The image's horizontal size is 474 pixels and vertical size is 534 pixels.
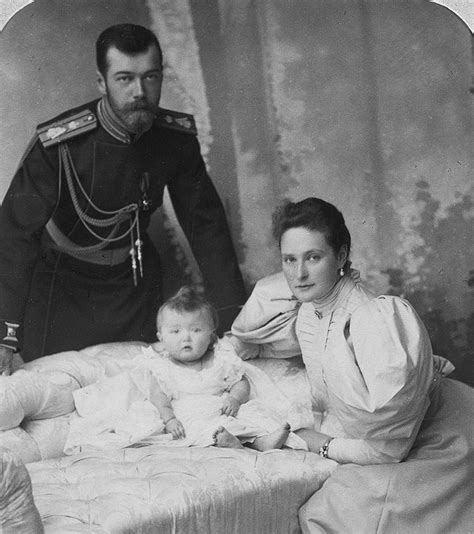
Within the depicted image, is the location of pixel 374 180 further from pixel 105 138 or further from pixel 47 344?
pixel 47 344

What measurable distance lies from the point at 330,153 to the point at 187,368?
4.12 feet

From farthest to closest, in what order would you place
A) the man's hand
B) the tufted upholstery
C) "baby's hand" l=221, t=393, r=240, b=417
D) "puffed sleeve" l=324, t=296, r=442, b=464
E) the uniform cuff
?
the uniform cuff, the man's hand, "baby's hand" l=221, t=393, r=240, b=417, "puffed sleeve" l=324, t=296, r=442, b=464, the tufted upholstery

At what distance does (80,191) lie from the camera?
372 centimetres

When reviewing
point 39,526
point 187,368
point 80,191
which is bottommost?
point 39,526

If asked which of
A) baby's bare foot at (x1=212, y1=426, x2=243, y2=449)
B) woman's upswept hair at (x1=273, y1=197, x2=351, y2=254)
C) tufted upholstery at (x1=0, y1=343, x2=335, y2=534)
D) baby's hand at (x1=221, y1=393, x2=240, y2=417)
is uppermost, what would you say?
woman's upswept hair at (x1=273, y1=197, x2=351, y2=254)

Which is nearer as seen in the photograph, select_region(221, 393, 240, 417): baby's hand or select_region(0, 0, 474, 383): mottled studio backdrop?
select_region(221, 393, 240, 417): baby's hand

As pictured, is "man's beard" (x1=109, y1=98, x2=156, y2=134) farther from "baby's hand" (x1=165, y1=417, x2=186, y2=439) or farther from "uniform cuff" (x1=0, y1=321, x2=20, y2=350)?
"baby's hand" (x1=165, y1=417, x2=186, y2=439)

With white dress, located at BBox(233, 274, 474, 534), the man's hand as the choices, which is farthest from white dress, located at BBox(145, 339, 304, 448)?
the man's hand

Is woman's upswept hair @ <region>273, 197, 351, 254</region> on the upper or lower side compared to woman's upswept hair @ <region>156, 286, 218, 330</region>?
upper

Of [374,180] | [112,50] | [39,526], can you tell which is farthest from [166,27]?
[39,526]

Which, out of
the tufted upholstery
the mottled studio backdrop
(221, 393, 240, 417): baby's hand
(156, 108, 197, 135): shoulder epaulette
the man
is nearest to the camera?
the tufted upholstery

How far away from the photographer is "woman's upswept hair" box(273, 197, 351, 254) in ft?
10.2

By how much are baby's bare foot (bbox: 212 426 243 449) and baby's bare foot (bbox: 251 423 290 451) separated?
0.23 ft

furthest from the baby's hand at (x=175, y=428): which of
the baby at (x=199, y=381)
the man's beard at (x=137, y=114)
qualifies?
the man's beard at (x=137, y=114)
